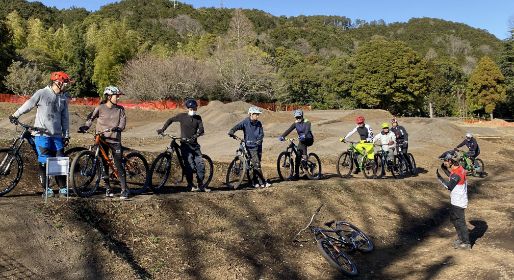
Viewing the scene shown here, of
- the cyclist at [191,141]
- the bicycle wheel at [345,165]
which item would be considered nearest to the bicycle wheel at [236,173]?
the cyclist at [191,141]

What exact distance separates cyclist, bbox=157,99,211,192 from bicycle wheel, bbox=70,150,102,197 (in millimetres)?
1751

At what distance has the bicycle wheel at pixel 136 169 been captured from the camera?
9086 millimetres

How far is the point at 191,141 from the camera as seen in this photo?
32.0ft

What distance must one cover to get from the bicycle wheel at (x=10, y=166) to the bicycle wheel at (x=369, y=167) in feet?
33.7

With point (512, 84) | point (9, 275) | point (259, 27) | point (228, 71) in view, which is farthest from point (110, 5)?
point (9, 275)

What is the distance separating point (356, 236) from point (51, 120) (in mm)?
5692

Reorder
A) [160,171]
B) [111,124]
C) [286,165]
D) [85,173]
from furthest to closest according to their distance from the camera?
1. [286,165]
2. [160,171]
3. [111,124]
4. [85,173]

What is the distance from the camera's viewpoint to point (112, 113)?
838cm

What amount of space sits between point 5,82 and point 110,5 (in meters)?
111

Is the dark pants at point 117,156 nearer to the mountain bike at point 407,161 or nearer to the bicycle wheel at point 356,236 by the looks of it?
the bicycle wheel at point 356,236

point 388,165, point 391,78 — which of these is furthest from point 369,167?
point 391,78

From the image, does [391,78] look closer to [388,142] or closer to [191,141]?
[388,142]

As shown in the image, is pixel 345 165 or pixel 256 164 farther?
pixel 345 165

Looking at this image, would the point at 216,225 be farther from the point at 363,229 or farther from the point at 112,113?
the point at 363,229
